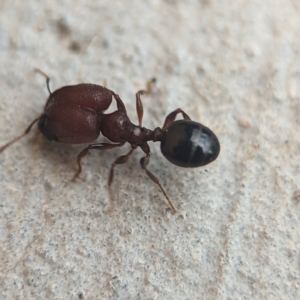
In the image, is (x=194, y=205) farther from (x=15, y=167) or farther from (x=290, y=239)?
(x=15, y=167)

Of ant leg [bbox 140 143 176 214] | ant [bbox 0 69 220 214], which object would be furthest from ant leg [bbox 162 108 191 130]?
ant leg [bbox 140 143 176 214]

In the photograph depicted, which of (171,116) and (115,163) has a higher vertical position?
(171,116)

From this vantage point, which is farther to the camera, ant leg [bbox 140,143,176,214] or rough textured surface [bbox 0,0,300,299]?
ant leg [bbox 140,143,176,214]

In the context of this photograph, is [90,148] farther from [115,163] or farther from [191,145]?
[191,145]

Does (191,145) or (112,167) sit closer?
(191,145)

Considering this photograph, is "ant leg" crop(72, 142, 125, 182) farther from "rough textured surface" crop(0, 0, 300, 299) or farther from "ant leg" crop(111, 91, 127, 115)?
"ant leg" crop(111, 91, 127, 115)

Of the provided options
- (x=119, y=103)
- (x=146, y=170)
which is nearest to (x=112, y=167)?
(x=146, y=170)
